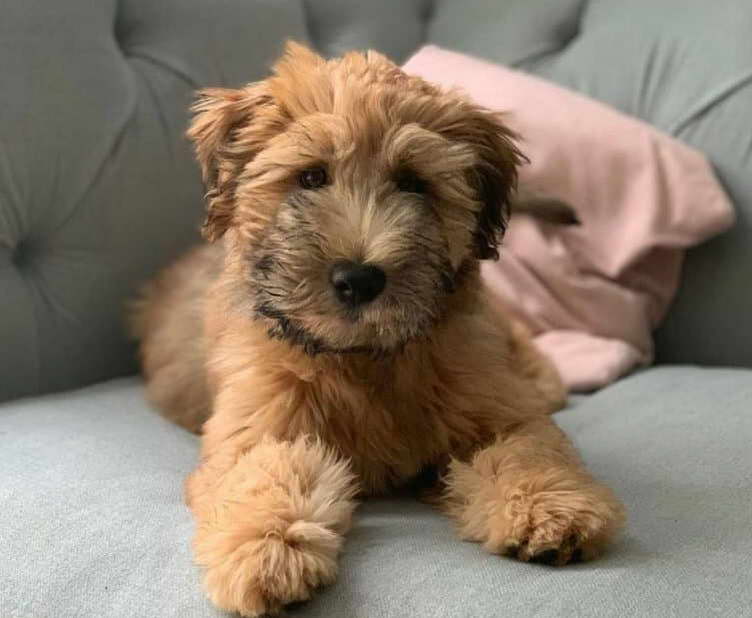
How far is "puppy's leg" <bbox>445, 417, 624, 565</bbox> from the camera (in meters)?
1.23

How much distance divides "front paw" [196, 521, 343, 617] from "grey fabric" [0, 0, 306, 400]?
1.02 metres

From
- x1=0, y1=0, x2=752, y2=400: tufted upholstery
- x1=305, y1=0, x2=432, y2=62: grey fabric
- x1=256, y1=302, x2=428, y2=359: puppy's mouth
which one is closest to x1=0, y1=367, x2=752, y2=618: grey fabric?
x1=256, y1=302, x2=428, y2=359: puppy's mouth

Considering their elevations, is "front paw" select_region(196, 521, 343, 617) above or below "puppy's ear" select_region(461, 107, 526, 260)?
below

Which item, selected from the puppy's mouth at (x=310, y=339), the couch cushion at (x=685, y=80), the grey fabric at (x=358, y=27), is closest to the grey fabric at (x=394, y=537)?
the puppy's mouth at (x=310, y=339)

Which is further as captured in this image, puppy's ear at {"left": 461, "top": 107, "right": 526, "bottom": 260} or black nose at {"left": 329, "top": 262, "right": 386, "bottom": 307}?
puppy's ear at {"left": 461, "top": 107, "right": 526, "bottom": 260}

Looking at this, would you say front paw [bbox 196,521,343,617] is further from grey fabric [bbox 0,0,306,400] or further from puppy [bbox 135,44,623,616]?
grey fabric [bbox 0,0,306,400]

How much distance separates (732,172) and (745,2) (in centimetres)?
43

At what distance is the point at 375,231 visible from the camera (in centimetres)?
138

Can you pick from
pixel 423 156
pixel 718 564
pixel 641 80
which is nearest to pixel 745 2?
pixel 641 80

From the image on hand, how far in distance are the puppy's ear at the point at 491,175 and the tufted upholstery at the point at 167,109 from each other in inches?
34.6

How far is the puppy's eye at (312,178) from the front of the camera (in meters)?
1.48

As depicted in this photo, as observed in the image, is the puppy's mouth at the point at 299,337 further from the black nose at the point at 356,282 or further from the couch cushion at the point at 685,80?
the couch cushion at the point at 685,80

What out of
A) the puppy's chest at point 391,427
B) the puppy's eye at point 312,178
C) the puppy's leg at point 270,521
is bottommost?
the puppy's chest at point 391,427

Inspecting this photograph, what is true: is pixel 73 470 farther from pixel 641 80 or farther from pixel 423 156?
pixel 641 80
